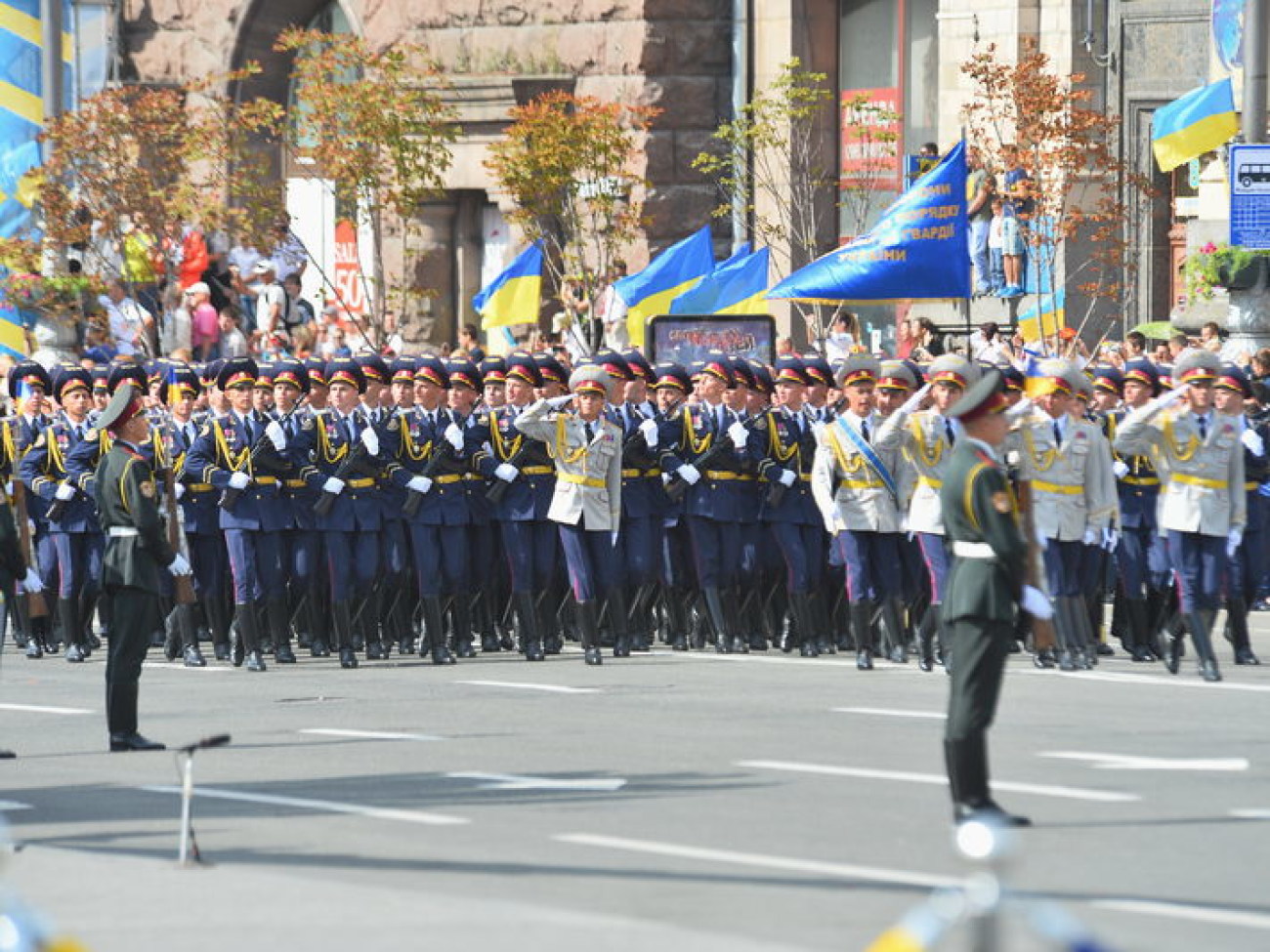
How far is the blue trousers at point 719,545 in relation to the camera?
21.2 m

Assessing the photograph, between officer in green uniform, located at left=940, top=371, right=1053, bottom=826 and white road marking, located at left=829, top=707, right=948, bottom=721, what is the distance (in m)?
3.66

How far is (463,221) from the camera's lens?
36.6 metres

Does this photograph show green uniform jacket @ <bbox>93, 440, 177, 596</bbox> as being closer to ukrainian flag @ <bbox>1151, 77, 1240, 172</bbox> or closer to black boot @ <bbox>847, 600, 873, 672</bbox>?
black boot @ <bbox>847, 600, 873, 672</bbox>

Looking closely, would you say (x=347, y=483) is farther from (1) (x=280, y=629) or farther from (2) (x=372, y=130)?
(2) (x=372, y=130)

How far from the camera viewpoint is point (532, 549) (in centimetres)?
2094

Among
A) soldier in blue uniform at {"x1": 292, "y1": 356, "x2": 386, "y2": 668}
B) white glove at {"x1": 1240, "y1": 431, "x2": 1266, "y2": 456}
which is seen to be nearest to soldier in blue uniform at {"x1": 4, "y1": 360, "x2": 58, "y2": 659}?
soldier in blue uniform at {"x1": 292, "y1": 356, "x2": 386, "y2": 668}

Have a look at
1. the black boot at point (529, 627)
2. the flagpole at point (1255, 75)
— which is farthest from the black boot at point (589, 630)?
the flagpole at point (1255, 75)

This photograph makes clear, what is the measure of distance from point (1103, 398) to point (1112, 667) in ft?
7.31

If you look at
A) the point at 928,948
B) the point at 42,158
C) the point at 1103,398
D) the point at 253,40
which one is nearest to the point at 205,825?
the point at 928,948

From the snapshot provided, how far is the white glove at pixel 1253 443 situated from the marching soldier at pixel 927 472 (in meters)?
2.37

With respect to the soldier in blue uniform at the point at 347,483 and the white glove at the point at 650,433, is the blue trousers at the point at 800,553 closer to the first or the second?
the white glove at the point at 650,433

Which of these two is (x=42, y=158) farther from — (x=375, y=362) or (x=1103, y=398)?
(x=1103, y=398)

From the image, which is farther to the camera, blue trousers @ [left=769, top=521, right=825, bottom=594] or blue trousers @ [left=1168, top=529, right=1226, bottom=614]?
blue trousers @ [left=769, top=521, right=825, bottom=594]

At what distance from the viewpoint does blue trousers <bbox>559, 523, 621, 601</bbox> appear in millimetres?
20266
